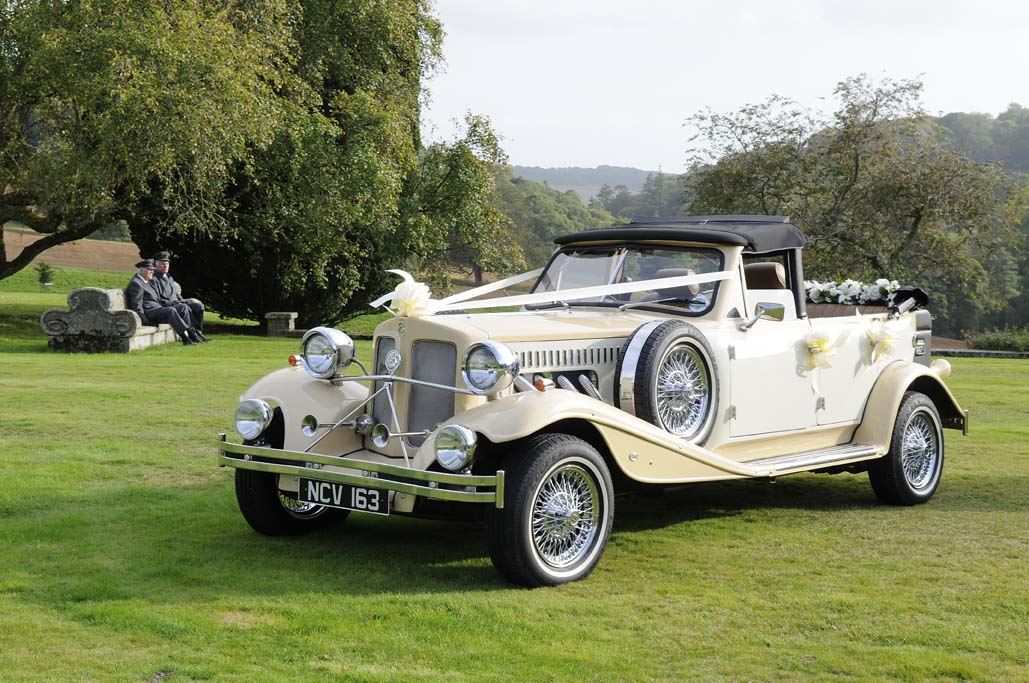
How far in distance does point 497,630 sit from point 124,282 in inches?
1635

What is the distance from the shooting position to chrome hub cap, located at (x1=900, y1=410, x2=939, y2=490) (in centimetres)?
884

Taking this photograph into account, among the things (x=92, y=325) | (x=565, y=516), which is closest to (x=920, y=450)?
(x=565, y=516)

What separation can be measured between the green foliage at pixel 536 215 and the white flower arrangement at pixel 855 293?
72.9m

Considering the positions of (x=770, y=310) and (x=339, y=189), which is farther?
(x=339, y=189)

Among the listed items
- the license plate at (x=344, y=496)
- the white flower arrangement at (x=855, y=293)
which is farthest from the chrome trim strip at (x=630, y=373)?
the white flower arrangement at (x=855, y=293)

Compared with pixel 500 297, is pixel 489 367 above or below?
below

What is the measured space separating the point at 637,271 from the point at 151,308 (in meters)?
14.8

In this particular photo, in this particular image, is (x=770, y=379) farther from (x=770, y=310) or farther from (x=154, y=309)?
(x=154, y=309)

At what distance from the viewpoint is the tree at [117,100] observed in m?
22.2

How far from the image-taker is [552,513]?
245 inches

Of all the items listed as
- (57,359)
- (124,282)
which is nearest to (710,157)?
(124,282)

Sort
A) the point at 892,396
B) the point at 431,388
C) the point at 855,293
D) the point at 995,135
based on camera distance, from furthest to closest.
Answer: the point at 995,135 → the point at 855,293 → the point at 892,396 → the point at 431,388

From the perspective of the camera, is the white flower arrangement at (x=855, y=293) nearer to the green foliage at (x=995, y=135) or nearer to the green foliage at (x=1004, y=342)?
the green foliage at (x=1004, y=342)

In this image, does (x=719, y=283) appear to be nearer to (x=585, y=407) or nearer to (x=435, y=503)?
(x=585, y=407)
